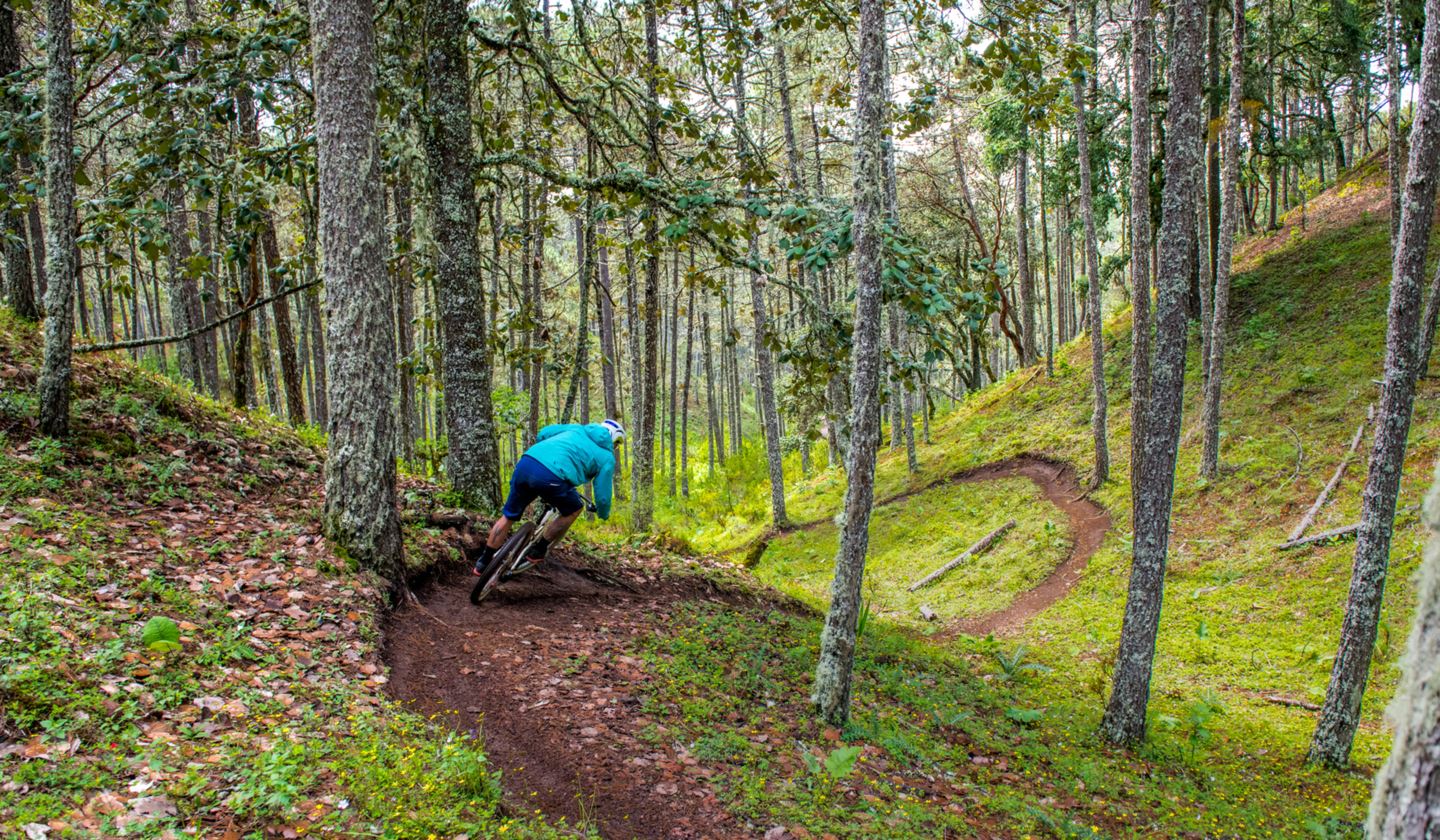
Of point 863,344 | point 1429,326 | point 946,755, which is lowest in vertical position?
point 946,755

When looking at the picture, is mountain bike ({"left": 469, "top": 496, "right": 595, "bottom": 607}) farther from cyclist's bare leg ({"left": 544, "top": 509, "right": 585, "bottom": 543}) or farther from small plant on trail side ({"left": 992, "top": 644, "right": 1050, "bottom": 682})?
small plant on trail side ({"left": 992, "top": 644, "right": 1050, "bottom": 682})

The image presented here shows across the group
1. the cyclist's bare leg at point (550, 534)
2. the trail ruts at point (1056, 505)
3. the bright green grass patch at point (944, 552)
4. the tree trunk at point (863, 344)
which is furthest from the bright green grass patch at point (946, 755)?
the trail ruts at point (1056, 505)

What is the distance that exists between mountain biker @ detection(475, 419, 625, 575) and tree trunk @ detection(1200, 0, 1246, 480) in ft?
38.6

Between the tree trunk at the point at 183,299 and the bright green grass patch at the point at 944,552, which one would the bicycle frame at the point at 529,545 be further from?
the tree trunk at the point at 183,299

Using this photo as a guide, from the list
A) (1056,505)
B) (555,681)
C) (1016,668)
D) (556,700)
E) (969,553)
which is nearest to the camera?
(556,700)

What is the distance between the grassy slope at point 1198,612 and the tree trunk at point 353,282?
2.89m

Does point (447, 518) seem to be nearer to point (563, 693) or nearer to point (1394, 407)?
point (563, 693)

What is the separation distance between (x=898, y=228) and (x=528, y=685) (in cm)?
449

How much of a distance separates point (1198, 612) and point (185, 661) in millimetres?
12335

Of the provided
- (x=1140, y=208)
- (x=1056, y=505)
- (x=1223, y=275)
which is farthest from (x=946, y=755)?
(x=1223, y=275)

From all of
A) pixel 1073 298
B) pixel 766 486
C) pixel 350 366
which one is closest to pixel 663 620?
pixel 350 366

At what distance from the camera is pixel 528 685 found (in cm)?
551

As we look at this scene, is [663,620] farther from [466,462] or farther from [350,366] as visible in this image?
[350,366]

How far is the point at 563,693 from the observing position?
5.50 m
